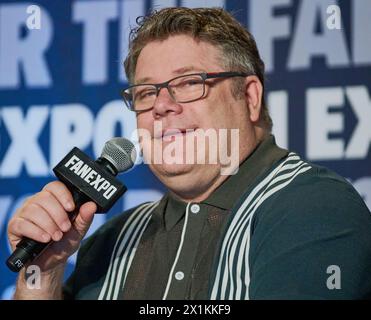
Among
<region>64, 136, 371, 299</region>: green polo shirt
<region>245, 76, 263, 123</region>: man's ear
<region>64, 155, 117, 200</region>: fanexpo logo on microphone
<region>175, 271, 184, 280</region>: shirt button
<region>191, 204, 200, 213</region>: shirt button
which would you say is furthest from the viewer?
<region>245, 76, 263, 123</region>: man's ear

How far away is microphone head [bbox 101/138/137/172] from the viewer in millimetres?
1219

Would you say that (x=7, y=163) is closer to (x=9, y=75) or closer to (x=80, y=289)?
(x=9, y=75)

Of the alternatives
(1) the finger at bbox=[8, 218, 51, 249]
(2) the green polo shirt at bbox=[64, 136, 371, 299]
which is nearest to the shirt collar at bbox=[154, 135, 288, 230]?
(2) the green polo shirt at bbox=[64, 136, 371, 299]

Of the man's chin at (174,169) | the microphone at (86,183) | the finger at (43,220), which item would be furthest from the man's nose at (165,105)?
A: the finger at (43,220)

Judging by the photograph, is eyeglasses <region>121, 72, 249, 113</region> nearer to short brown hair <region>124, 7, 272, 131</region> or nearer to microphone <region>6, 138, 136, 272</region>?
short brown hair <region>124, 7, 272, 131</region>

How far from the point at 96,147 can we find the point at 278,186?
0.88 meters

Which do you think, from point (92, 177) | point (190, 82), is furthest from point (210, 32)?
point (92, 177)

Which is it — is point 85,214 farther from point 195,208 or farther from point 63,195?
point 195,208

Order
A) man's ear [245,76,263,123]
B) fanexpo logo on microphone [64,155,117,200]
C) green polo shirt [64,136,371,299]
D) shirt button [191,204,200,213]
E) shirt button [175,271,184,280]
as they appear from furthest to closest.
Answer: man's ear [245,76,263,123] → shirt button [191,204,200,213] → shirt button [175,271,184,280] → fanexpo logo on microphone [64,155,117,200] → green polo shirt [64,136,371,299]

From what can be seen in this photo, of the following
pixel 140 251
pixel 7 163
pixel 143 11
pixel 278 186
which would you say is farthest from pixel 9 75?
pixel 278 186

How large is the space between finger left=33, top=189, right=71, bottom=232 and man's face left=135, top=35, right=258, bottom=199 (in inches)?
12.4

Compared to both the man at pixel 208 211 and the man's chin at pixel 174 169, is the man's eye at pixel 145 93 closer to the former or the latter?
the man at pixel 208 211

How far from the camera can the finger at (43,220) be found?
111 cm

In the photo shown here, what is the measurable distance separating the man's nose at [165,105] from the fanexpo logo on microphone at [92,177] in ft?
0.96
